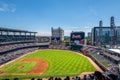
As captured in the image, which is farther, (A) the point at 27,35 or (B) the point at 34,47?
(A) the point at 27,35

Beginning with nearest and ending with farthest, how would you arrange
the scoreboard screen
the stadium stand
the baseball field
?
the baseball field
the stadium stand
the scoreboard screen

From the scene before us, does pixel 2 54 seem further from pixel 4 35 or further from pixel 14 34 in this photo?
pixel 14 34

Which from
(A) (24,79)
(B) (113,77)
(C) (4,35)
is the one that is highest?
(C) (4,35)

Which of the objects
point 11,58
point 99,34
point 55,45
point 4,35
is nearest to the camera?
point 11,58

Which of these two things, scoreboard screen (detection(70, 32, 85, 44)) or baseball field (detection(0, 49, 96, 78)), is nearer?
baseball field (detection(0, 49, 96, 78))

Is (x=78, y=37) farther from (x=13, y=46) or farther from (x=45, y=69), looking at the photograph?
(x=45, y=69)

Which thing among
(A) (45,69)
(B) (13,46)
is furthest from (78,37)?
(A) (45,69)

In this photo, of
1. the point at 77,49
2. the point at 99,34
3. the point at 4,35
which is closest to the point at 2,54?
the point at 4,35

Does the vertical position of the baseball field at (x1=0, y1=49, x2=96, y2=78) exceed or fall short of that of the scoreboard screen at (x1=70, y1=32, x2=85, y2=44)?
it falls short

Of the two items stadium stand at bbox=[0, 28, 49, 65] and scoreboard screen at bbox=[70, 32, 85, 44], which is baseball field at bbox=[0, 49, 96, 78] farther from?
scoreboard screen at bbox=[70, 32, 85, 44]

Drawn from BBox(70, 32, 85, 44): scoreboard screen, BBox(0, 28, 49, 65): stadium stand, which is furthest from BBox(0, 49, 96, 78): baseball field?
BBox(70, 32, 85, 44): scoreboard screen

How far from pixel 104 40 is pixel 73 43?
53.8 meters

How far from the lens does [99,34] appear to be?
145000 millimetres

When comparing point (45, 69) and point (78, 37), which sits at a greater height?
point (78, 37)
